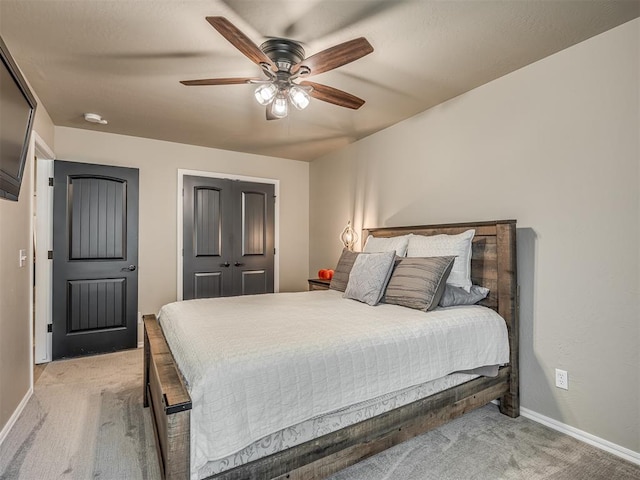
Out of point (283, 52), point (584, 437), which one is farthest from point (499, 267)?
point (283, 52)

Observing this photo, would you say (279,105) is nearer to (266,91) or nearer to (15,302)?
(266,91)

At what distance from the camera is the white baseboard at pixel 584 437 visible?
195cm

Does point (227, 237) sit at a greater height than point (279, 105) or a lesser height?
lesser

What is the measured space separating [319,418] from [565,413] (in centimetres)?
174

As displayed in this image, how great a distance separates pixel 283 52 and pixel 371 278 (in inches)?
65.5

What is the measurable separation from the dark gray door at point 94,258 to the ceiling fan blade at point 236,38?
2.77 metres

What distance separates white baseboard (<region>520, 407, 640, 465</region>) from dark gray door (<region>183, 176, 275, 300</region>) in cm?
337

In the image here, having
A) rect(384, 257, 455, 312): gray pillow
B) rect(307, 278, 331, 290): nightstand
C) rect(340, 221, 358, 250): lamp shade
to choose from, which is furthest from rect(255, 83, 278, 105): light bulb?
rect(340, 221, 358, 250): lamp shade

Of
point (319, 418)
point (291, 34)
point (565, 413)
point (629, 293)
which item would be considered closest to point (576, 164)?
point (629, 293)

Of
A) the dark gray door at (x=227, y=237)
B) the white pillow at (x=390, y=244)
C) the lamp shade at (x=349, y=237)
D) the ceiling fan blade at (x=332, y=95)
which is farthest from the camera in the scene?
the dark gray door at (x=227, y=237)

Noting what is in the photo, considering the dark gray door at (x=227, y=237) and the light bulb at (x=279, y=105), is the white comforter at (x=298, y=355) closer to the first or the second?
the light bulb at (x=279, y=105)

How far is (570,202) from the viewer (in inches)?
87.7

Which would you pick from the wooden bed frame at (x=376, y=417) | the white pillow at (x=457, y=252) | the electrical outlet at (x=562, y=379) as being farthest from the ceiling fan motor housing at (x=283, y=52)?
the electrical outlet at (x=562, y=379)

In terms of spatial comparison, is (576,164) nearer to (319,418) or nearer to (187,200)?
(319,418)
